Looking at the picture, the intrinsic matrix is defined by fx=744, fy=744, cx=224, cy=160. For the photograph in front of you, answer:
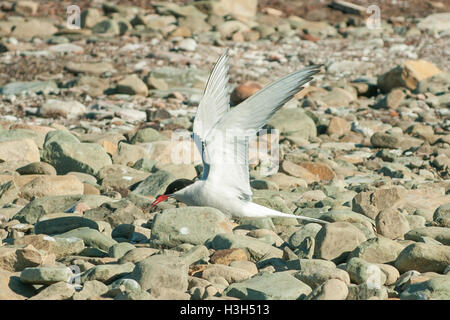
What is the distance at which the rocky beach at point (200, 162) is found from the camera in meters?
3.78

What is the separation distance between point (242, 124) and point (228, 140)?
138 mm

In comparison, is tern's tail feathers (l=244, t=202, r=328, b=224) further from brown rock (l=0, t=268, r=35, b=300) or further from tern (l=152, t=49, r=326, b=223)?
brown rock (l=0, t=268, r=35, b=300)

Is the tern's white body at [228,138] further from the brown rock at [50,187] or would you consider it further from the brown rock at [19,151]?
the brown rock at [19,151]

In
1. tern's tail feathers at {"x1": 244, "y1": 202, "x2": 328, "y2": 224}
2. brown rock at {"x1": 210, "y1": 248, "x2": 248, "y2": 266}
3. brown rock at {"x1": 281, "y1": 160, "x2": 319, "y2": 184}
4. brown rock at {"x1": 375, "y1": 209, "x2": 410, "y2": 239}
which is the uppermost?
brown rock at {"x1": 375, "y1": 209, "x2": 410, "y2": 239}

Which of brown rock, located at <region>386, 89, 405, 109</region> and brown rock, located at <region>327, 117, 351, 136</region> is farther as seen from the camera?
brown rock, located at <region>386, 89, 405, 109</region>

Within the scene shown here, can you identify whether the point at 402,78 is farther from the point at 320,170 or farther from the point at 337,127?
the point at 320,170

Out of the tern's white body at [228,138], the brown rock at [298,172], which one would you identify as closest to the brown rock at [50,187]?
the tern's white body at [228,138]

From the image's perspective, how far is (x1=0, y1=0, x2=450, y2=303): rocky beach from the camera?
378 centimetres

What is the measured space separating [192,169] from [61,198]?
1534 millimetres

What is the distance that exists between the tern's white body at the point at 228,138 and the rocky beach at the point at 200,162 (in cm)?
14

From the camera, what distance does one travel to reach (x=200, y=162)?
723cm

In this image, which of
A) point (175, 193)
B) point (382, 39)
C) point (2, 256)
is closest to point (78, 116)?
point (175, 193)

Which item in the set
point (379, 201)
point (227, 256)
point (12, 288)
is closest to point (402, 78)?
point (379, 201)

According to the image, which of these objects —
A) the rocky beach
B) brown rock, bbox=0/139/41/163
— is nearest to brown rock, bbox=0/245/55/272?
the rocky beach
